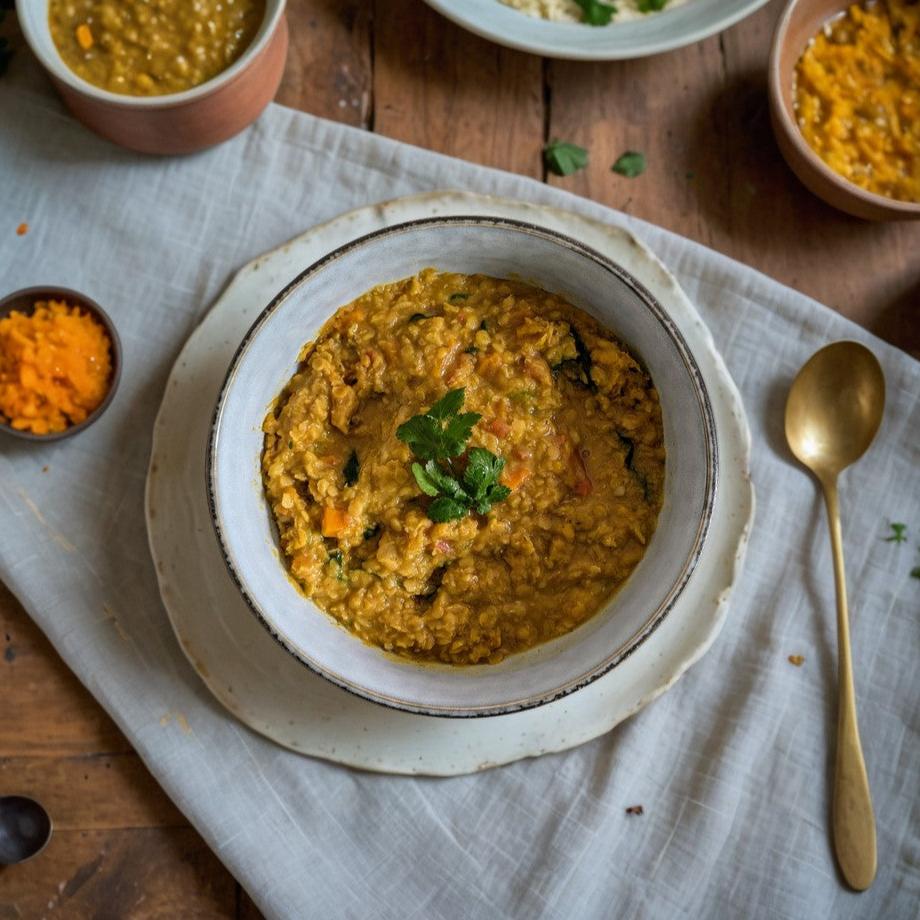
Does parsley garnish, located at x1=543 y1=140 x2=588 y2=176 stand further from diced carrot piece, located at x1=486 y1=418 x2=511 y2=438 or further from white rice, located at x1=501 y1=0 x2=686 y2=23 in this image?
diced carrot piece, located at x1=486 y1=418 x2=511 y2=438

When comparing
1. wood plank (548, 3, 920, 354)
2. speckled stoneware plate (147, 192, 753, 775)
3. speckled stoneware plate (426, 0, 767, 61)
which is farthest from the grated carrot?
wood plank (548, 3, 920, 354)

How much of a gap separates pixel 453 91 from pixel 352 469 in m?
1.35

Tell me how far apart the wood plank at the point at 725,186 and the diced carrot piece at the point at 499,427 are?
3.23 ft

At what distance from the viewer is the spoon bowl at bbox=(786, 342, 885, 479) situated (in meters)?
3.01

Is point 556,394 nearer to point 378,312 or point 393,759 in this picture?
point 378,312

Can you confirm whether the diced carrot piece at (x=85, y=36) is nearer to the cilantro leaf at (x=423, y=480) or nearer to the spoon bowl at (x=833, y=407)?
the cilantro leaf at (x=423, y=480)

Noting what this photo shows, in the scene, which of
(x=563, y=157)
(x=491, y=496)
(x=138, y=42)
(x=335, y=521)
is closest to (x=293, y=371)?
(x=335, y=521)

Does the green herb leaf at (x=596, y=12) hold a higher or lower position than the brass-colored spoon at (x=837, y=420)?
higher

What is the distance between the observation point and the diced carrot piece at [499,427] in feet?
8.52

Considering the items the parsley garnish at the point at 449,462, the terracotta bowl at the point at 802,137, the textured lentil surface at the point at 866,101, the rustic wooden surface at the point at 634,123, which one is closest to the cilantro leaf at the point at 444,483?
the parsley garnish at the point at 449,462

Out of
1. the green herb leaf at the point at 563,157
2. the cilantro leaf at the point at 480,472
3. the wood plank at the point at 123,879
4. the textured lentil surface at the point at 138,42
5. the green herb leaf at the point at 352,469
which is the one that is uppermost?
the textured lentil surface at the point at 138,42

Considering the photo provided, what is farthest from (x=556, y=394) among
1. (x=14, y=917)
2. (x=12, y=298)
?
(x=14, y=917)

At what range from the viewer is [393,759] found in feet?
9.30

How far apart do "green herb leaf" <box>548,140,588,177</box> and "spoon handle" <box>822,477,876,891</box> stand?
1.45 meters
